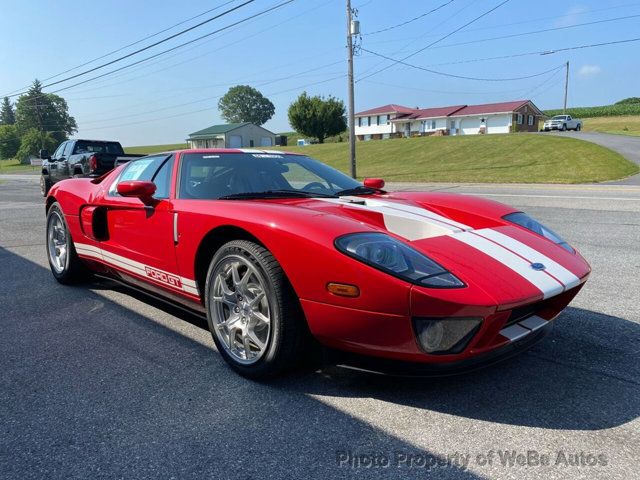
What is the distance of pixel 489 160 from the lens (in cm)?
2634

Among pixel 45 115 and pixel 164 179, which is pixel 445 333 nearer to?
pixel 164 179

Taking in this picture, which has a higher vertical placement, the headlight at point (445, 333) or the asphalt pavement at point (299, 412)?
the headlight at point (445, 333)

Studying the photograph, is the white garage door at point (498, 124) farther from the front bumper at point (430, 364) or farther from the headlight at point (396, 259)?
the headlight at point (396, 259)

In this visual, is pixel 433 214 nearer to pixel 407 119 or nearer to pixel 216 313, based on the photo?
pixel 216 313

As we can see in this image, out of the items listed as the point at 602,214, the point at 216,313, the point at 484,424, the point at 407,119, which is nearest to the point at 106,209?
the point at 216,313

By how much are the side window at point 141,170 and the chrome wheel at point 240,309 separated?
1.37 meters

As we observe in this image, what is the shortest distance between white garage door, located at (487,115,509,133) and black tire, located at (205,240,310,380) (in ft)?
217

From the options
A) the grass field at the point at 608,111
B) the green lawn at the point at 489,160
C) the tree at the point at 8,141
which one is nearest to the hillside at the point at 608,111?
the grass field at the point at 608,111

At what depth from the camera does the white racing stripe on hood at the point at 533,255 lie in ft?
8.29

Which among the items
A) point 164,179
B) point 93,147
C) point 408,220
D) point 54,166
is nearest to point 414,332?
point 408,220

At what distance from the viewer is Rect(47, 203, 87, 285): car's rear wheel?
15.1 feet

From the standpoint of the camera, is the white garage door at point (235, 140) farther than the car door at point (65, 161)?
Yes

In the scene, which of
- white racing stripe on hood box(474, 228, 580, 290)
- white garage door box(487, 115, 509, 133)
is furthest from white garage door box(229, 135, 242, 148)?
white racing stripe on hood box(474, 228, 580, 290)

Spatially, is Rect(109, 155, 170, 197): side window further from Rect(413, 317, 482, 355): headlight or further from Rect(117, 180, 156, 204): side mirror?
Rect(413, 317, 482, 355): headlight
